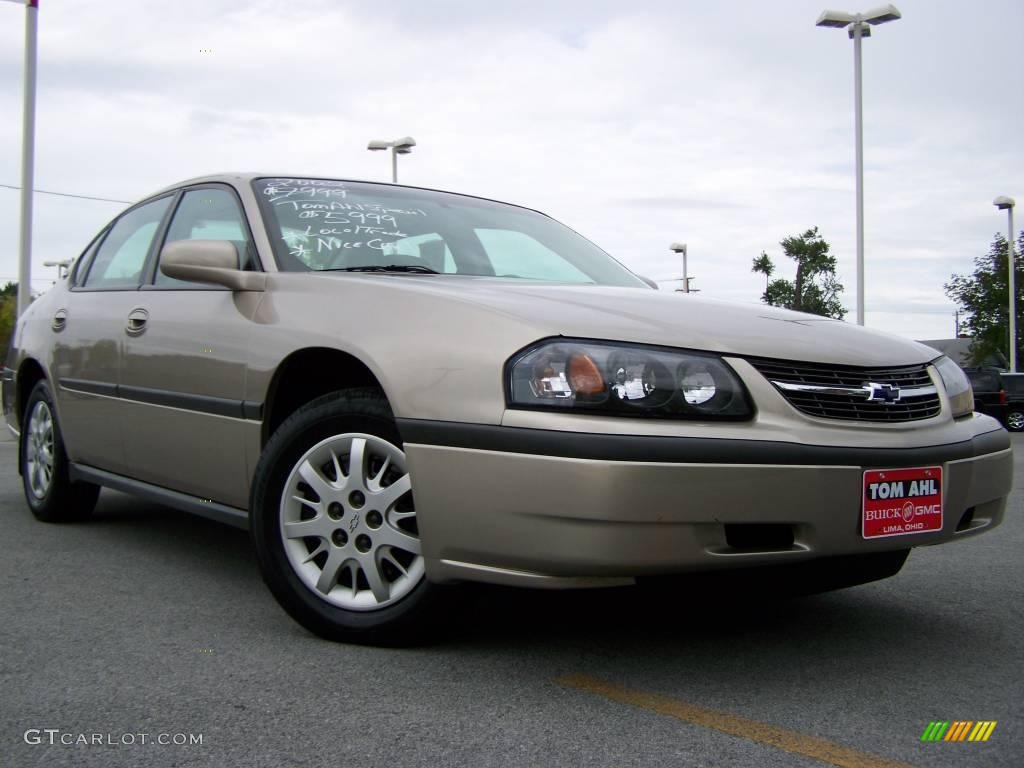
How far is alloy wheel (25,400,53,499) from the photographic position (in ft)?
17.3

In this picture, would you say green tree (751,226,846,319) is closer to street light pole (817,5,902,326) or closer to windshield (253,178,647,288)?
street light pole (817,5,902,326)

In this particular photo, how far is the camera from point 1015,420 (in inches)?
987

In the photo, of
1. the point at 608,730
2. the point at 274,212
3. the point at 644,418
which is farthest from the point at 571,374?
the point at 274,212

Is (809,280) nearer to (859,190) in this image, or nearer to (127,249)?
(859,190)

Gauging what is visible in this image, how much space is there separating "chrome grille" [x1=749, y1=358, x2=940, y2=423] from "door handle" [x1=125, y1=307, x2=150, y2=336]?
2449 millimetres

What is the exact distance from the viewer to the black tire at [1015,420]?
24.8 metres

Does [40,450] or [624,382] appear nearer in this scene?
[624,382]

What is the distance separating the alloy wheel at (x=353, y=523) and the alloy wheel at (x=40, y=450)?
2.48 meters

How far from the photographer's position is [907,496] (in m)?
2.93

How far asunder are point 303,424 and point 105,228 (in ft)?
8.98

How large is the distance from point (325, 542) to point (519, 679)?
72 centimetres

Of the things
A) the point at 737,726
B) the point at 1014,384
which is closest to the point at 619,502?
the point at 737,726

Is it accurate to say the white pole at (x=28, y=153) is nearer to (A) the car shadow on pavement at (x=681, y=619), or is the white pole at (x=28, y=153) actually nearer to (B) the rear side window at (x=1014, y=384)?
(A) the car shadow on pavement at (x=681, y=619)

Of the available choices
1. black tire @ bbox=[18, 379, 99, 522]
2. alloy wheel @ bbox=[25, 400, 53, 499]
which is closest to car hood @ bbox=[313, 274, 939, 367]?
black tire @ bbox=[18, 379, 99, 522]
